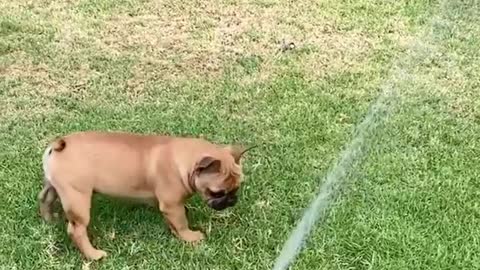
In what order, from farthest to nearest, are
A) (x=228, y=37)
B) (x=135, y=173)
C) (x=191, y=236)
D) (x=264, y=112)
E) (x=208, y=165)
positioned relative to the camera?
(x=228, y=37) → (x=264, y=112) → (x=191, y=236) → (x=135, y=173) → (x=208, y=165)

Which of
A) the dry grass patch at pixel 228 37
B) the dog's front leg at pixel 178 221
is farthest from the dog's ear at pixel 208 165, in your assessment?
the dry grass patch at pixel 228 37

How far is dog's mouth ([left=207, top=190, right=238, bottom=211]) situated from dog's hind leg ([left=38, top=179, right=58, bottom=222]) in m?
0.60

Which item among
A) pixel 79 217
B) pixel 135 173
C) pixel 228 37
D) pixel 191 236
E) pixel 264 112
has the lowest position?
pixel 228 37

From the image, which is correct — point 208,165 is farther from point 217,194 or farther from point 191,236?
point 191,236

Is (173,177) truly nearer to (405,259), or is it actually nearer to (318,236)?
(318,236)

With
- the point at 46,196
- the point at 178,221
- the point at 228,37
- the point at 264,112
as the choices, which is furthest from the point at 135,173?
the point at 228,37

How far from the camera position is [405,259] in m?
3.31

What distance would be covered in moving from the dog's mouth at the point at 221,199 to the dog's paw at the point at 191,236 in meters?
0.20

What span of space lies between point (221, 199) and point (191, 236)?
0.87 ft

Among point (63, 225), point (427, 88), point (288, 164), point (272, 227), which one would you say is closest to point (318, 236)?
point (272, 227)

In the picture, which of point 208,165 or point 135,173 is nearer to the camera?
point 208,165

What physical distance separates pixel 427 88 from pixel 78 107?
1674mm

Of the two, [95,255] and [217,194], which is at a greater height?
[217,194]

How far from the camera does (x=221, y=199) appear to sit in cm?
321
